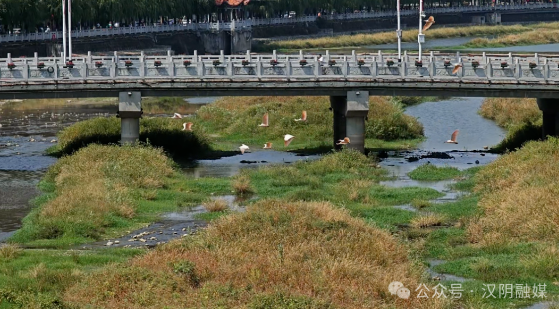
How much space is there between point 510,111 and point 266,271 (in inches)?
2142

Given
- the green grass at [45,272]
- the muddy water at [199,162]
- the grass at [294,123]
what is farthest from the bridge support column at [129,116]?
the green grass at [45,272]

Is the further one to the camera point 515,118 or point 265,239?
point 515,118

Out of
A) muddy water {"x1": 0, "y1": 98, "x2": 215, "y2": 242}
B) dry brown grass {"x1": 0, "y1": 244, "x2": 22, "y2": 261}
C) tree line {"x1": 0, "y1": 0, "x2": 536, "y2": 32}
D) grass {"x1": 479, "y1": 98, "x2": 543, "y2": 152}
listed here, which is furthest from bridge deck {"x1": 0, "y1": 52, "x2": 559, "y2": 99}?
tree line {"x1": 0, "y1": 0, "x2": 536, "y2": 32}

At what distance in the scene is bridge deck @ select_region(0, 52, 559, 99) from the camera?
218 ft

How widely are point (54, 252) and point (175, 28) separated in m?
120

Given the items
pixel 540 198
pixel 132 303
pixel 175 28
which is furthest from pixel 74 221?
pixel 175 28

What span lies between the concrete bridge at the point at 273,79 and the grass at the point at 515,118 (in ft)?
9.90

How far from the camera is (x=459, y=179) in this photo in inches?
2315

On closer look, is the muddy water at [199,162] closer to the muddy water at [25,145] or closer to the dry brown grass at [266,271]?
the muddy water at [25,145]

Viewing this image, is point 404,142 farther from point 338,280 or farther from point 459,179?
point 338,280

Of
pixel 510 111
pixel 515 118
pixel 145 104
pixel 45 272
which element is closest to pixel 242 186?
pixel 45 272

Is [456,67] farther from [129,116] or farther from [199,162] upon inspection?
[129,116]

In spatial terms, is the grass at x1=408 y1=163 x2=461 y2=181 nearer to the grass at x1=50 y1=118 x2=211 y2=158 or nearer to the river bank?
the river bank

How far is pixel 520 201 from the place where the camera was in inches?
1746
